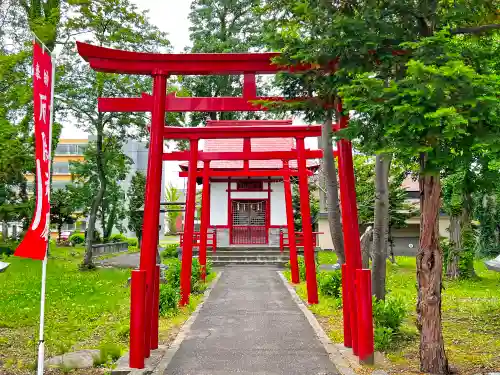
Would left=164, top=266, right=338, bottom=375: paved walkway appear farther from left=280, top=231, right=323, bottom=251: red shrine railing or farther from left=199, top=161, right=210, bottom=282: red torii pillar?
left=280, top=231, right=323, bottom=251: red shrine railing

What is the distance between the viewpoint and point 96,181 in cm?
3372

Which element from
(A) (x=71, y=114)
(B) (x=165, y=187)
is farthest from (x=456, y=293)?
(B) (x=165, y=187)

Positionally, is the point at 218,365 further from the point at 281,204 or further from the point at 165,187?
the point at 165,187

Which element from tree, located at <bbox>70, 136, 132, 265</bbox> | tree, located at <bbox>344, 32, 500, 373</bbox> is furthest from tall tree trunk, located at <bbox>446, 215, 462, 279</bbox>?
tree, located at <bbox>70, 136, 132, 265</bbox>

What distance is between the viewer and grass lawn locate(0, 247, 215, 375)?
7414 millimetres

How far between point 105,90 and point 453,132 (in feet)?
54.6

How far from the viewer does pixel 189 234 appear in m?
11.9

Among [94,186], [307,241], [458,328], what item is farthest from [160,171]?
[94,186]

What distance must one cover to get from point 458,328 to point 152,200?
595cm

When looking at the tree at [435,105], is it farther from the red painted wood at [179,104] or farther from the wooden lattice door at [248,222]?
the wooden lattice door at [248,222]

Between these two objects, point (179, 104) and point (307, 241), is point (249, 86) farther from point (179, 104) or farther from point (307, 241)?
point (307, 241)

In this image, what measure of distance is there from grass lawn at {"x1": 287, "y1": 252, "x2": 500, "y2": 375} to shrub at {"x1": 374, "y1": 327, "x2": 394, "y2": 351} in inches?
4.3

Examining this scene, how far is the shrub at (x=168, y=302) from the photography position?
32.8 feet

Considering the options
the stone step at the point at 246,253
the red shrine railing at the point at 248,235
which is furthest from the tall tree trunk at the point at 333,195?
the red shrine railing at the point at 248,235
